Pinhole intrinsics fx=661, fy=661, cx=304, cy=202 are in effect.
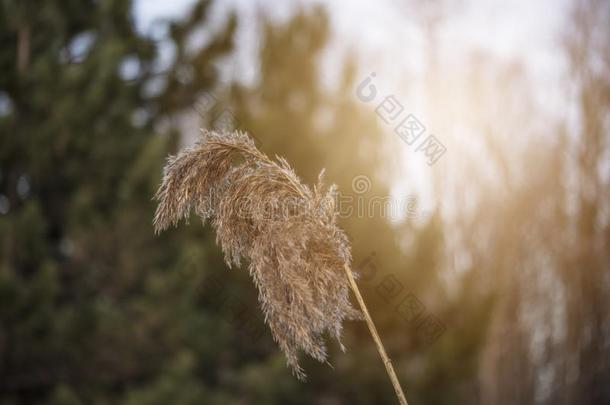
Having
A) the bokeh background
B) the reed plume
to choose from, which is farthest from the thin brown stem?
the bokeh background

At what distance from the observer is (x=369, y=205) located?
31.1 ft

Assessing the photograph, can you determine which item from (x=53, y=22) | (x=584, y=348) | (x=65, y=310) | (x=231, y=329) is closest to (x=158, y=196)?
(x=65, y=310)

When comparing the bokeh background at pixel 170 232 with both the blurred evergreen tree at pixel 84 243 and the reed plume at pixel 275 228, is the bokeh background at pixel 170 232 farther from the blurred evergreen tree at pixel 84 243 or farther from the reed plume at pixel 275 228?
the reed plume at pixel 275 228

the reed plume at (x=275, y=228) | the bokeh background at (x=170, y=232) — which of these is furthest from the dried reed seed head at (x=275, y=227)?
the bokeh background at (x=170, y=232)

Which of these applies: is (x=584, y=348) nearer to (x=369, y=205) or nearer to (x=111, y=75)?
(x=369, y=205)

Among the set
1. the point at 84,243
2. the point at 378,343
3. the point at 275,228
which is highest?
the point at 84,243

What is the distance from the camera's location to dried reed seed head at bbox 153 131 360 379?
89.7 inches

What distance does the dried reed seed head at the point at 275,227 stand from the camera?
2277 mm

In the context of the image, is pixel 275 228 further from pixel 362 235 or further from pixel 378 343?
pixel 362 235

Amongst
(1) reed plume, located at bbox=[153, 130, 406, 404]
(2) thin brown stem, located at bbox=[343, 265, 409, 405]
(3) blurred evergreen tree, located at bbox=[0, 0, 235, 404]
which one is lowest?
(2) thin brown stem, located at bbox=[343, 265, 409, 405]

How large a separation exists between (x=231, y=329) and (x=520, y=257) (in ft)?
32.2

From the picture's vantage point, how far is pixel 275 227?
7.84 feet

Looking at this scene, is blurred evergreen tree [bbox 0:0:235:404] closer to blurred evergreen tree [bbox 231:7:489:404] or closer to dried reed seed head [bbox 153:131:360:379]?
blurred evergreen tree [bbox 231:7:489:404]

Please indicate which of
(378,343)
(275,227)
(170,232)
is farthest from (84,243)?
(378,343)
